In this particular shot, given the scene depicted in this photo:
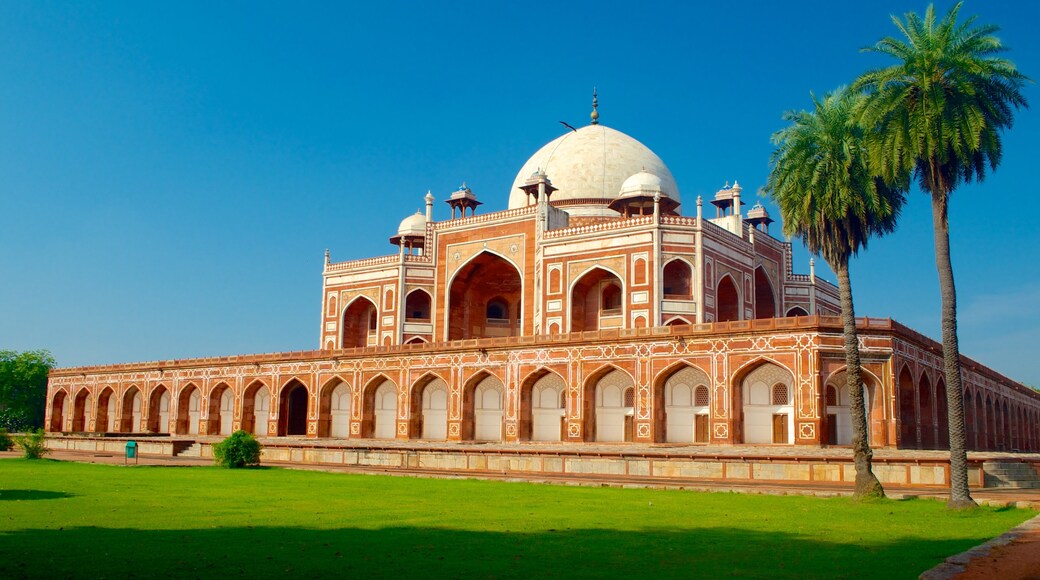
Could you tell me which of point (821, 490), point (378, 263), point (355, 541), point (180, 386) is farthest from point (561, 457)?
point (180, 386)

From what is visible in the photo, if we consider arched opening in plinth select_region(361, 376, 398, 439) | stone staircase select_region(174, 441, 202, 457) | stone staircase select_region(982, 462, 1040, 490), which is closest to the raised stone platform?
stone staircase select_region(982, 462, 1040, 490)

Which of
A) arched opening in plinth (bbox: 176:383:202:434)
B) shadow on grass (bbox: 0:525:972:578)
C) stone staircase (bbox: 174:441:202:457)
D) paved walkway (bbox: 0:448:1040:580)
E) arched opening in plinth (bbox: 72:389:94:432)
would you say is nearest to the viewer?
shadow on grass (bbox: 0:525:972:578)

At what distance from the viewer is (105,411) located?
49.8 m

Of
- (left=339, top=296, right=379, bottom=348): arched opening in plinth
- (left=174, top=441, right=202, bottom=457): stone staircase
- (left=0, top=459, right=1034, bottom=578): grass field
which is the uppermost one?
(left=339, top=296, right=379, bottom=348): arched opening in plinth

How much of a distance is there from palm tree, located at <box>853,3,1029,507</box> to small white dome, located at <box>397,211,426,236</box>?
1346 inches

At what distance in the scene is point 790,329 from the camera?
2620cm

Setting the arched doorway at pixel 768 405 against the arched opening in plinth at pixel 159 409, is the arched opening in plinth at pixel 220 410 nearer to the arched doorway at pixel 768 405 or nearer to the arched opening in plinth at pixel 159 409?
the arched opening in plinth at pixel 159 409

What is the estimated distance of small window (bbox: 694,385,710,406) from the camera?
28531mm

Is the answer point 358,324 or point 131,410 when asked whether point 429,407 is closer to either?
point 358,324

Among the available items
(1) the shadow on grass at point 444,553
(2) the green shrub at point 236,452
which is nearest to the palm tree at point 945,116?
(1) the shadow on grass at point 444,553

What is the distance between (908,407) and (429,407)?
17.2 m

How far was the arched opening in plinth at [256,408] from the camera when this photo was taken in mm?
40719

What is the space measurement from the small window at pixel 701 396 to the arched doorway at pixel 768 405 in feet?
→ 4.33

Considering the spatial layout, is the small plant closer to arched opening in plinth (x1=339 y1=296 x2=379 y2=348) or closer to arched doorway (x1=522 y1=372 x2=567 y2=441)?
arched doorway (x1=522 y1=372 x2=567 y2=441)
